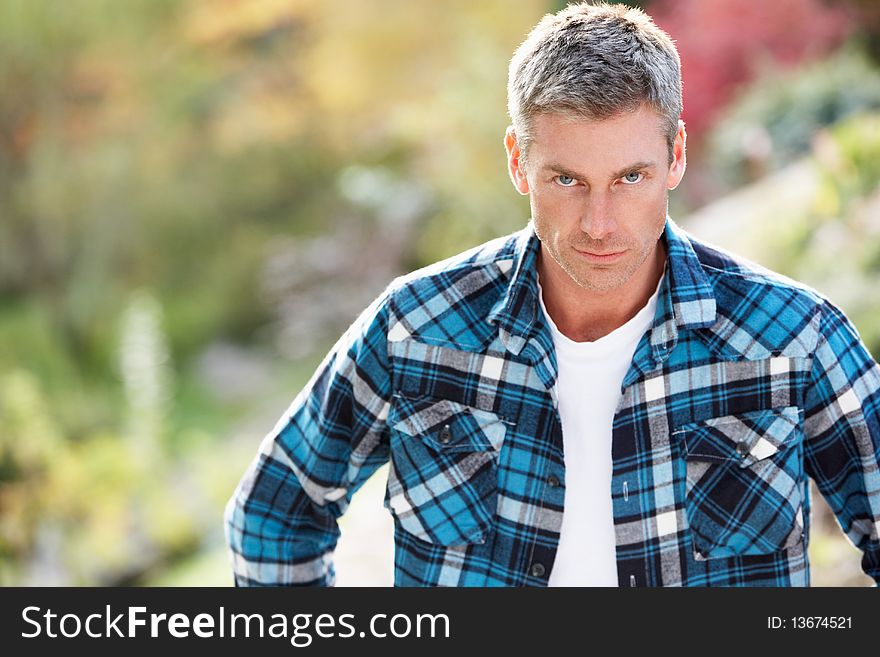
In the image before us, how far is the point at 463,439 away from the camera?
151cm

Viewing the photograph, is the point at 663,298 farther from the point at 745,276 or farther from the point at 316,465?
the point at 316,465

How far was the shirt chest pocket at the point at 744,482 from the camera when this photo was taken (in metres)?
1.43

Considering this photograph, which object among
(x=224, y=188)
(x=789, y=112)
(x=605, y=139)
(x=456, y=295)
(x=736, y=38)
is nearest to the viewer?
(x=605, y=139)

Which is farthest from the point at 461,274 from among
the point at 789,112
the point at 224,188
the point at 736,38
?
the point at 224,188

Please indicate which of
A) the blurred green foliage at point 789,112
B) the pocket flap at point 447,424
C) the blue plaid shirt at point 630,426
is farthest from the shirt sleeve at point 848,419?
the blurred green foliage at point 789,112

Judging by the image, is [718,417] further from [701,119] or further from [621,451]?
[701,119]

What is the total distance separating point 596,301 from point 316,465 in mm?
480

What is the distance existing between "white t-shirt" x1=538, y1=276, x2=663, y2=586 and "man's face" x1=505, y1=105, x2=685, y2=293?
119 millimetres

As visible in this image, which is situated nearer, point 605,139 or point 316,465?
point 605,139

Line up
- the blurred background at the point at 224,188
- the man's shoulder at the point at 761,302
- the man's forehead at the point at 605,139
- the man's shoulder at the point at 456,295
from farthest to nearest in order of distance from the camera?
the blurred background at the point at 224,188, the man's shoulder at the point at 456,295, the man's shoulder at the point at 761,302, the man's forehead at the point at 605,139

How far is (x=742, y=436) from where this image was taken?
4.73 ft

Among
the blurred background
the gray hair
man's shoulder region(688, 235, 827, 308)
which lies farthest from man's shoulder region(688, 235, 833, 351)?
the blurred background

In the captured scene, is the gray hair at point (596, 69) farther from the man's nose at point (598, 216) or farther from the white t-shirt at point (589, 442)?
the white t-shirt at point (589, 442)

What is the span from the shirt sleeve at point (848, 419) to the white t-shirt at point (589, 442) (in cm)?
24
